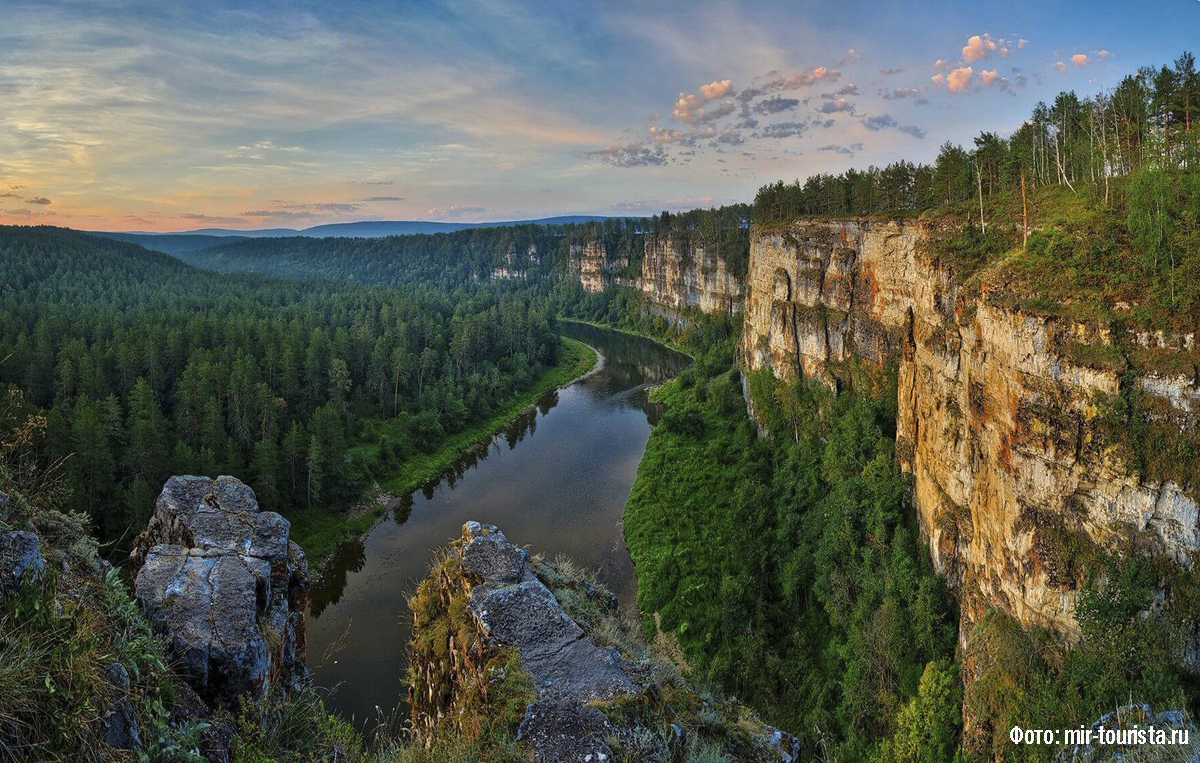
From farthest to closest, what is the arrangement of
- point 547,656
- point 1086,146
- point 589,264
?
point 589,264, point 1086,146, point 547,656

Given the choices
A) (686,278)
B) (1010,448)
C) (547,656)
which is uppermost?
(686,278)

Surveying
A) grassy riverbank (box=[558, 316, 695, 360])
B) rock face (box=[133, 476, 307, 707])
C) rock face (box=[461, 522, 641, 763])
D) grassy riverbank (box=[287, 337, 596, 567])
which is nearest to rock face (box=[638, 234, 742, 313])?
grassy riverbank (box=[558, 316, 695, 360])

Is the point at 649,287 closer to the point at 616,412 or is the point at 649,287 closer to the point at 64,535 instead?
the point at 616,412

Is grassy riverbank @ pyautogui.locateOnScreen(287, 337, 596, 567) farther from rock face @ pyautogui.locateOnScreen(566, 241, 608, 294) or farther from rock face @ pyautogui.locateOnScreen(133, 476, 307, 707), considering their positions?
rock face @ pyautogui.locateOnScreen(566, 241, 608, 294)

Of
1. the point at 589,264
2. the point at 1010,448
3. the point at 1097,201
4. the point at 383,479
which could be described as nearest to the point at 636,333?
the point at 589,264

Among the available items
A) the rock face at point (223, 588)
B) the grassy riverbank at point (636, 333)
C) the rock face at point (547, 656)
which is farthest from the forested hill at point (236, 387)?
the grassy riverbank at point (636, 333)

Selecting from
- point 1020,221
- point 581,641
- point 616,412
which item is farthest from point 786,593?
point 616,412

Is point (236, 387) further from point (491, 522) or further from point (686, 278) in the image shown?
point (686, 278)
